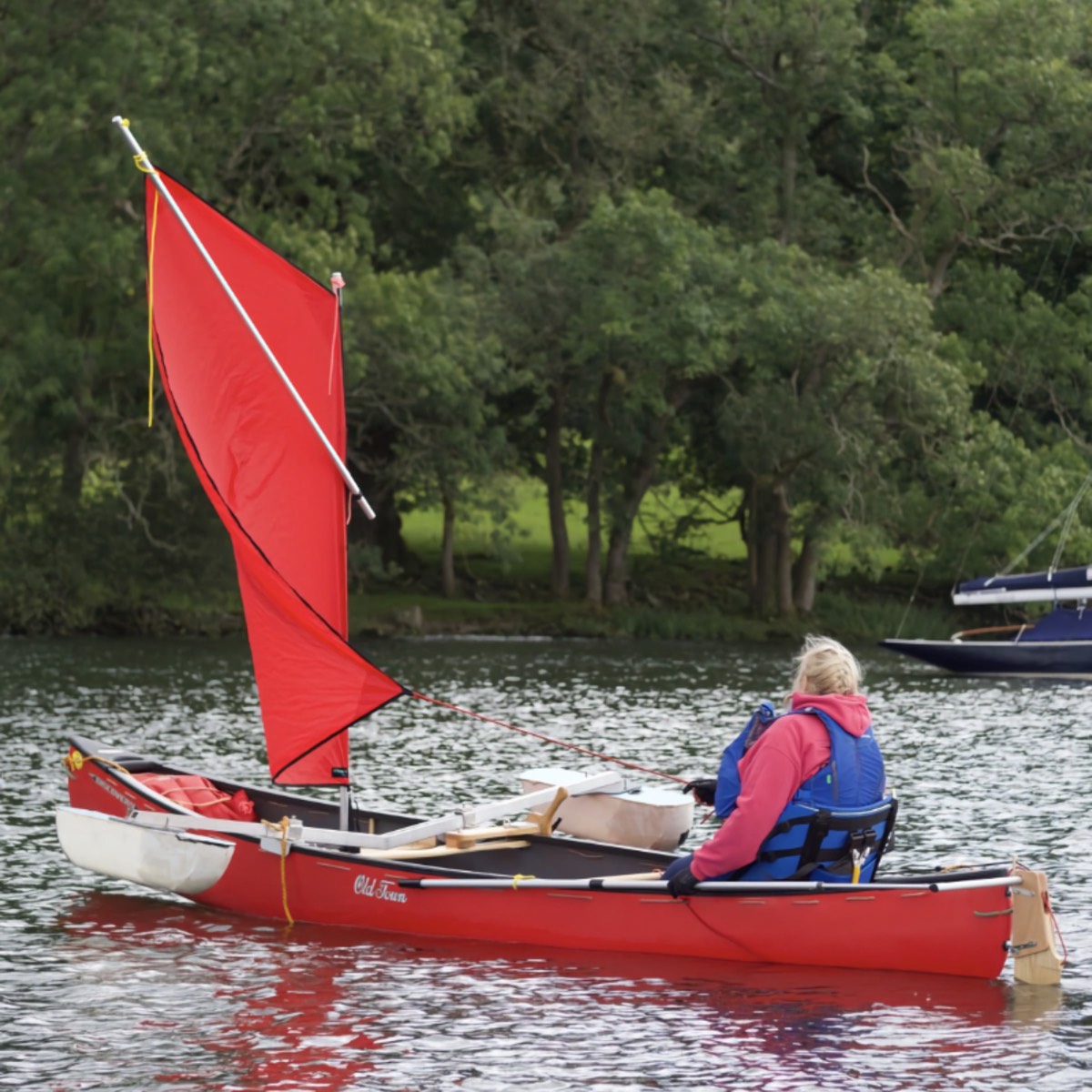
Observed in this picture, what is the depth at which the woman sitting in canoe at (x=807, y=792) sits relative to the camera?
1284 centimetres

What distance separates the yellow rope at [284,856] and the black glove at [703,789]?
3.09m

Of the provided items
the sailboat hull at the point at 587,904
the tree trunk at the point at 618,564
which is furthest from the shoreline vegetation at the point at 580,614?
the sailboat hull at the point at 587,904

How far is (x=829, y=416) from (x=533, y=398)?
27.7 feet

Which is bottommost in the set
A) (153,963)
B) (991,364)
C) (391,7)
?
(153,963)

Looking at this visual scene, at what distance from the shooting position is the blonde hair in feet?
42.3

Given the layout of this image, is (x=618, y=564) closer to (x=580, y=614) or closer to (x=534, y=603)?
(x=534, y=603)

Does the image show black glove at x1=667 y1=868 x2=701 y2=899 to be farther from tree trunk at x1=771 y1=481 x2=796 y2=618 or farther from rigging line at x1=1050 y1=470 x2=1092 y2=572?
tree trunk at x1=771 y1=481 x2=796 y2=618

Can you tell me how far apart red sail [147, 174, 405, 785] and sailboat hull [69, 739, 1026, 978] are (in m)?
0.92

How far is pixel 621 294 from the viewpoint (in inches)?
1923

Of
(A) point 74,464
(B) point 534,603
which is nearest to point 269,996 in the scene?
(A) point 74,464

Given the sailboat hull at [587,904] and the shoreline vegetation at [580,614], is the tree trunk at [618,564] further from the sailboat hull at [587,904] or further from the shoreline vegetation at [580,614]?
the sailboat hull at [587,904]

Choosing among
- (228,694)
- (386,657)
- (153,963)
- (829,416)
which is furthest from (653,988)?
(829,416)

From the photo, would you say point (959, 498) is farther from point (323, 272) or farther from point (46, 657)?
point (46, 657)

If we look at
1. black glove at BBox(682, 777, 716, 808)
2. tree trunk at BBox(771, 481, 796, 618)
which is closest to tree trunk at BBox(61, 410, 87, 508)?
tree trunk at BBox(771, 481, 796, 618)
